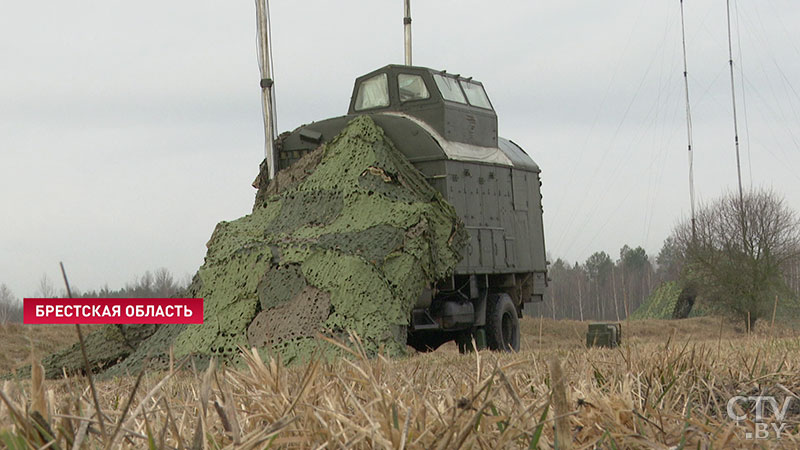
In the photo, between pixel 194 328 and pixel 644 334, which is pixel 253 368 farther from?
pixel 644 334

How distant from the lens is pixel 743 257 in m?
27.1

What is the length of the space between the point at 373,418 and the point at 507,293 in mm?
12039

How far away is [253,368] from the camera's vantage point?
9.52ft

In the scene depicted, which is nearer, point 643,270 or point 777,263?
point 777,263

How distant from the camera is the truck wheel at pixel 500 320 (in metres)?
13.4

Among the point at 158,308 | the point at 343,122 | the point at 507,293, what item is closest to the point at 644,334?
the point at 507,293

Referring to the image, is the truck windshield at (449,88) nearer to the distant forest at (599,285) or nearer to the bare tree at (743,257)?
the bare tree at (743,257)

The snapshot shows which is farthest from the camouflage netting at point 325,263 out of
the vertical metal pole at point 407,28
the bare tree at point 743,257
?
the bare tree at point 743,257

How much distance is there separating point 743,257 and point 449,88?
16.7 meters

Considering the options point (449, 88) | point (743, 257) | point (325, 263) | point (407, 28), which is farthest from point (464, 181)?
point (743, 257)

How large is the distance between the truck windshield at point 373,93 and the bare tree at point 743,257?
16.0 m

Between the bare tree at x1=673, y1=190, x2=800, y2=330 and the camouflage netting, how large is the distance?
679 inches

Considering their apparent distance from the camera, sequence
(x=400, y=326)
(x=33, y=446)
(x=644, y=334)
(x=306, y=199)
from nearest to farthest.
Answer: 1. (x=33, y=446)
2. (x=400, y=326)
3. (x=306, y=199)
4. (x=644, y=334)
